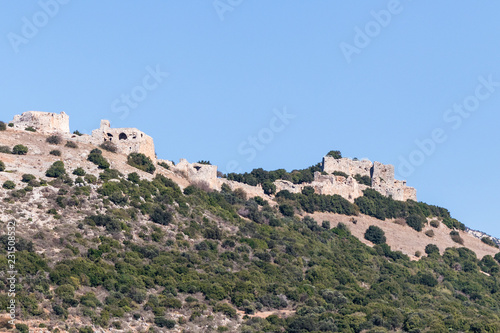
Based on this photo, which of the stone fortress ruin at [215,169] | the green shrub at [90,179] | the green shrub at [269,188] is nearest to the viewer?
the green shrub at [90,179]

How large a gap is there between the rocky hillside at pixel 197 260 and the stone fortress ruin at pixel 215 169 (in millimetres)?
1015

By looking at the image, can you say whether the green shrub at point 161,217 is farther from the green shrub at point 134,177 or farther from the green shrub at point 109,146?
the green shrub at point 109,146

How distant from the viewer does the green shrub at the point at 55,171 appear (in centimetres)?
5853

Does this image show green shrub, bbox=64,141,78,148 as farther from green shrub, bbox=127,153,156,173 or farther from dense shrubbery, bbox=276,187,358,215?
dense shrubbery, bbox=276,187,358,215

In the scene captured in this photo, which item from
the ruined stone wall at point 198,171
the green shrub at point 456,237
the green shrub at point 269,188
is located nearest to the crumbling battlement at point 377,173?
the green shrub at point 456,237

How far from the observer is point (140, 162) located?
66.1 meters

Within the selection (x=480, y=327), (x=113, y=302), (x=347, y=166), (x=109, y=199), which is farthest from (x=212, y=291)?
(x=347, y=166)

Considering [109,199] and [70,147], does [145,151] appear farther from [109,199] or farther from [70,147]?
[109,199]

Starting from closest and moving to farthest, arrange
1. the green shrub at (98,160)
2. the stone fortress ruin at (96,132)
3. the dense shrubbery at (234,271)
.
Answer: the dense shrubbery at (234,271) < the green shrub at (98,160) < the stone fortress ruin at (96,132)

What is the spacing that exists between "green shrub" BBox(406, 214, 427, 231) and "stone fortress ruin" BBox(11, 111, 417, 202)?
4.82 meters

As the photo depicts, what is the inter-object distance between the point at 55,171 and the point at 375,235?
26.9m

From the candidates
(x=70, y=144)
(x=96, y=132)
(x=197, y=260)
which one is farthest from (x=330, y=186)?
(x=197, y=260)

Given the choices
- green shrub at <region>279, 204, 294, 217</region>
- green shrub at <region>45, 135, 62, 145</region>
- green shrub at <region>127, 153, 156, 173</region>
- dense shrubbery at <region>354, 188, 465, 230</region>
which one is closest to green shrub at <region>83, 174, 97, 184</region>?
green shrub at <region>45, 135, 62, 145</region>

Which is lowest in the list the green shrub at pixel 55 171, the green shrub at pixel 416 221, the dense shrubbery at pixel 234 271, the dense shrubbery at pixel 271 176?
the dense shrubbery at pixel 234 271
